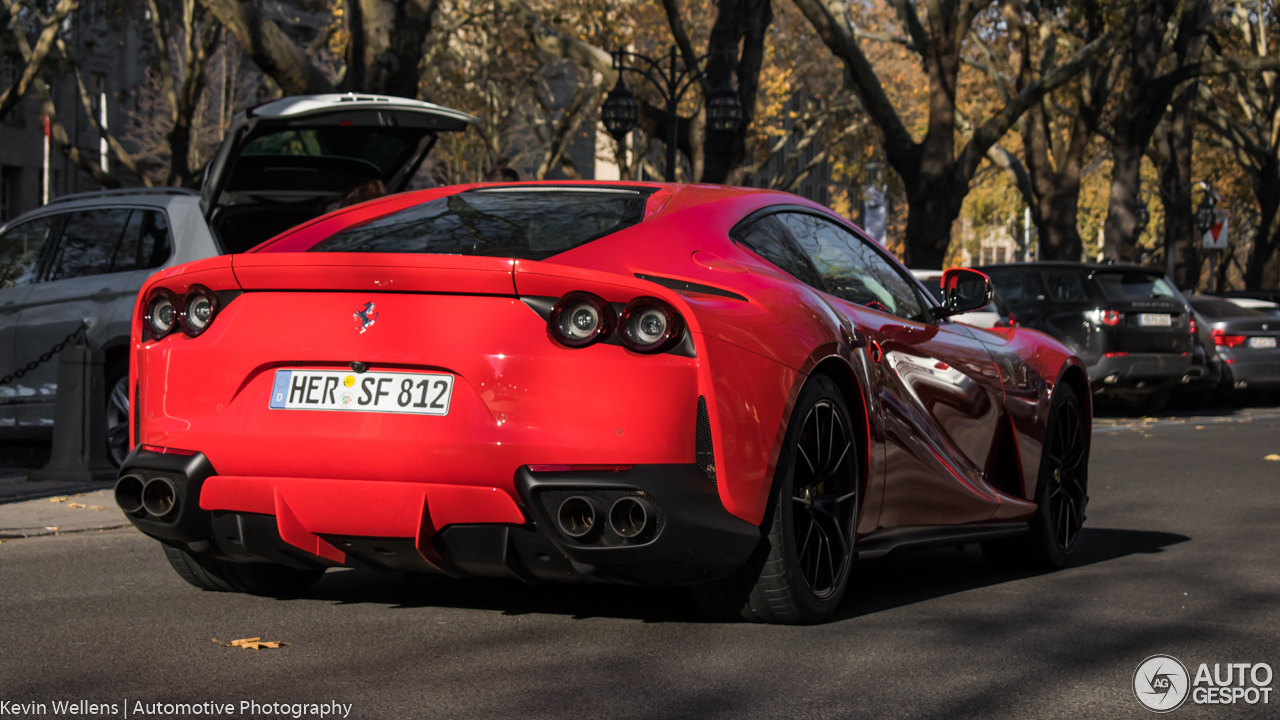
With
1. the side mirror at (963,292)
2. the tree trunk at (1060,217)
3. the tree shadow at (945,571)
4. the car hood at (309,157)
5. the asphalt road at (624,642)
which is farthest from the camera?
the tree trunk at (1060,217)

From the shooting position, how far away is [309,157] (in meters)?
10.1

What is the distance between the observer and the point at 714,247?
15.7 feet

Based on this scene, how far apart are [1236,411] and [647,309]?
59.4ft

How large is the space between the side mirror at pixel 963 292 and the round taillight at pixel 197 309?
2778mm

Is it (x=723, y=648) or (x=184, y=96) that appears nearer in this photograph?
(x=723, y=648)

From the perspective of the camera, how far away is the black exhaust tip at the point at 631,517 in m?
4.18

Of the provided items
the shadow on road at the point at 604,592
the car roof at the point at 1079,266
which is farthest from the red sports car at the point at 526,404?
the car roof at the point at 1079,266

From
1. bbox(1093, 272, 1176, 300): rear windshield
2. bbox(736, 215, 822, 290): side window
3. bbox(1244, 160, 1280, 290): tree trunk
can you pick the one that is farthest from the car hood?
bbox(1244, 160, 1280, 290): tree trunk

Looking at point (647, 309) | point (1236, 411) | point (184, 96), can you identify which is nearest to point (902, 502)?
point (647, 309)

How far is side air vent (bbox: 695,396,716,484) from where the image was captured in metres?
4.27

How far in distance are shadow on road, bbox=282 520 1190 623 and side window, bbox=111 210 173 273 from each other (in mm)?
4211

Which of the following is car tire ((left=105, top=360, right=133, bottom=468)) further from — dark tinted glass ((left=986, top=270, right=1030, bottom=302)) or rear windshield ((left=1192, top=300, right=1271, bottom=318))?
rear windshield ((left=1192, top=300, right=1271, bottom=318))

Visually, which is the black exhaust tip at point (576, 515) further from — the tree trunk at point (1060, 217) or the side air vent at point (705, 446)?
the tree trunk at point (1060, 217)

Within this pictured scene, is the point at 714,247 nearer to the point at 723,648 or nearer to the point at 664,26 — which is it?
the point at 723,648
